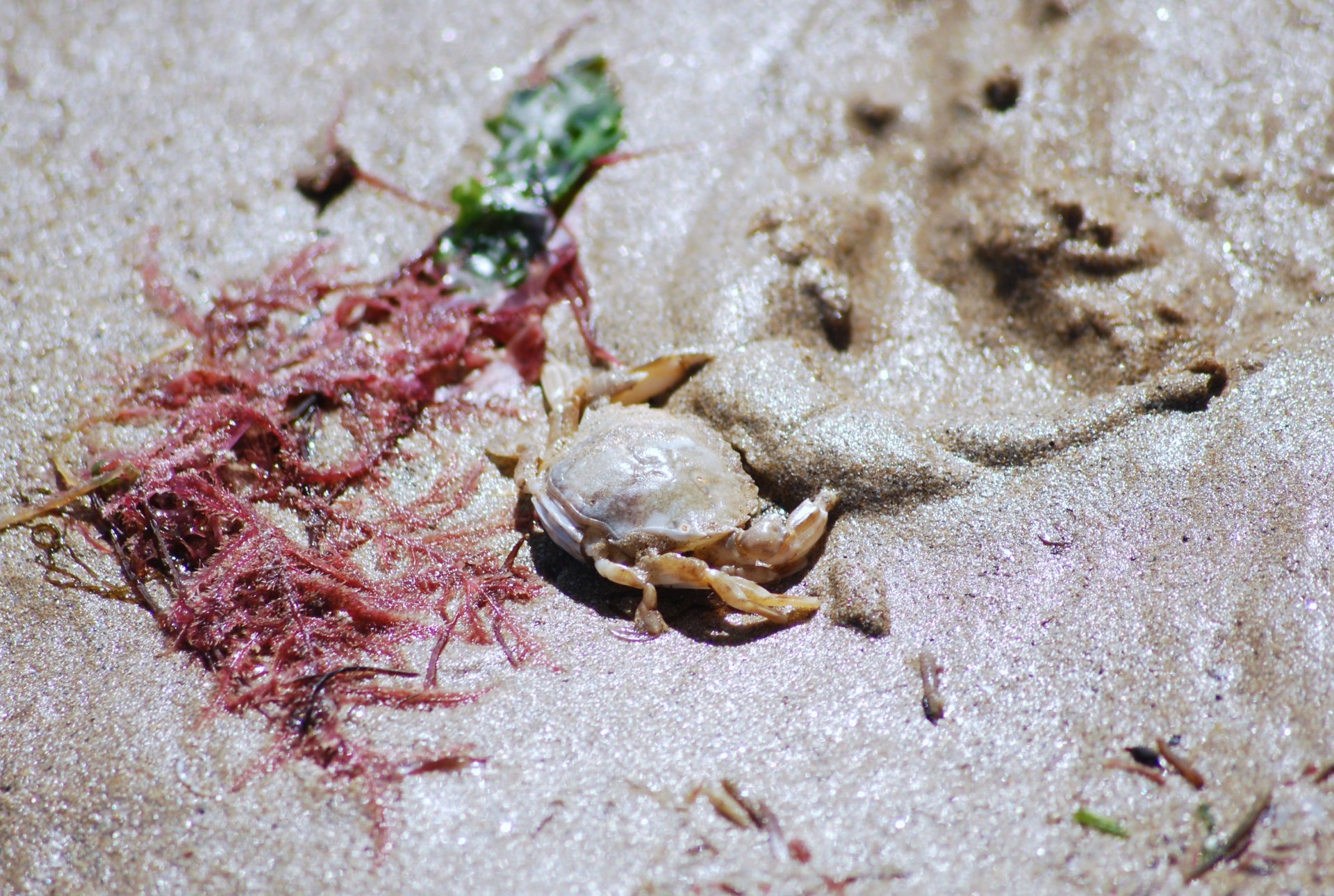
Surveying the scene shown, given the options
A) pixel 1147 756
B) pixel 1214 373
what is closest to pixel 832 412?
pixel 1214 373

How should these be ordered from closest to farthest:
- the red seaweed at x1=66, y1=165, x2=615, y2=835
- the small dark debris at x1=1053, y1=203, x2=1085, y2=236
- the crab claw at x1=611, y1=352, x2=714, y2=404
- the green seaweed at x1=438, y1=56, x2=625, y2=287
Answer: the red seaweed at x1=66, y1=165, x2=615, y2=835, the crab claw at x1=611, y1=352, x2=714, y2=404, the small dark debris at x1=1053, y1=203, x2=1085, y2=236, the green seaweed at x1=438, y1=56, x2=625, y2=287

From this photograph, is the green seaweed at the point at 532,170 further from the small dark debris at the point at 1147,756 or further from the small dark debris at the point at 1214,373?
the small dark debris at the point at 1147,756

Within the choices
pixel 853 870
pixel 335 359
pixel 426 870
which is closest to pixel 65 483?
pixel 335 359

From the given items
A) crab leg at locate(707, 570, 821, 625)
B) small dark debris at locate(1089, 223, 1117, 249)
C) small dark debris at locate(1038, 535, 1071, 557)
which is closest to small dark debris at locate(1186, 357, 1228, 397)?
small dark debris at locate(1089, 223, 1117, 249)

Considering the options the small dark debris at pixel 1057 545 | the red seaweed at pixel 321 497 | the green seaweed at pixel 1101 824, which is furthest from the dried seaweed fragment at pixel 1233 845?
the red seaweed at pixel 321 497

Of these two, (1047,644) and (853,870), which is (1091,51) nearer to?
(1047,644)

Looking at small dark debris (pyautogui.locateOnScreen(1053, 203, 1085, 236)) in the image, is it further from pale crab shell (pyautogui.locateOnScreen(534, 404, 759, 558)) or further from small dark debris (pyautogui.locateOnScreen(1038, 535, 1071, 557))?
pale crab shell (pyautogui.locateOnScreen(534, 404, 759, 558))

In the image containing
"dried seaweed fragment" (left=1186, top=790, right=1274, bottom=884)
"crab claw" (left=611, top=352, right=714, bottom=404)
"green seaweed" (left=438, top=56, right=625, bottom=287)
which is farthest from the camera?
"green seaweed" (left=438, top=56, right=625, bottom=287)
